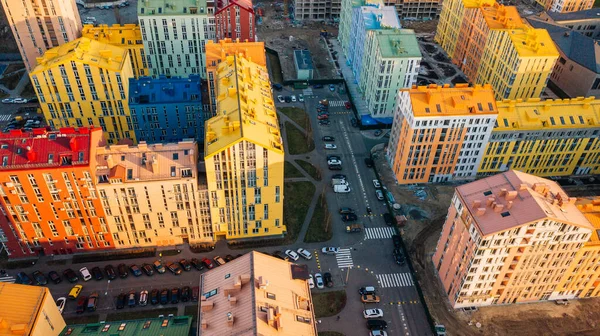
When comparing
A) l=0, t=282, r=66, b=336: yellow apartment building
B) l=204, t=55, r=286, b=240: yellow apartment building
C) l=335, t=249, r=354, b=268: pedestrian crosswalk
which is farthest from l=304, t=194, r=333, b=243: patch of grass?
l=0, t=282, r=66, b=336: yellow apartment building

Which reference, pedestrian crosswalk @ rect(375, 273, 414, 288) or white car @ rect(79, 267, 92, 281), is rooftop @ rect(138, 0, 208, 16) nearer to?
white car @ rect(79, 267, 92, 281)

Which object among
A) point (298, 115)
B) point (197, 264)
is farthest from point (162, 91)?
point (197, 264)

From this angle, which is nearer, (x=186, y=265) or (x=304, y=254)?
(x=186, y=265)

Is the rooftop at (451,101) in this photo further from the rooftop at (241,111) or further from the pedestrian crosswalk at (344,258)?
the pedestrian crosswalk at (344,258)

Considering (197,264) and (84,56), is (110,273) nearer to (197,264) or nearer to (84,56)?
(197,264)

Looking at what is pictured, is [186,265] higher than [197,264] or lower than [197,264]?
lower
